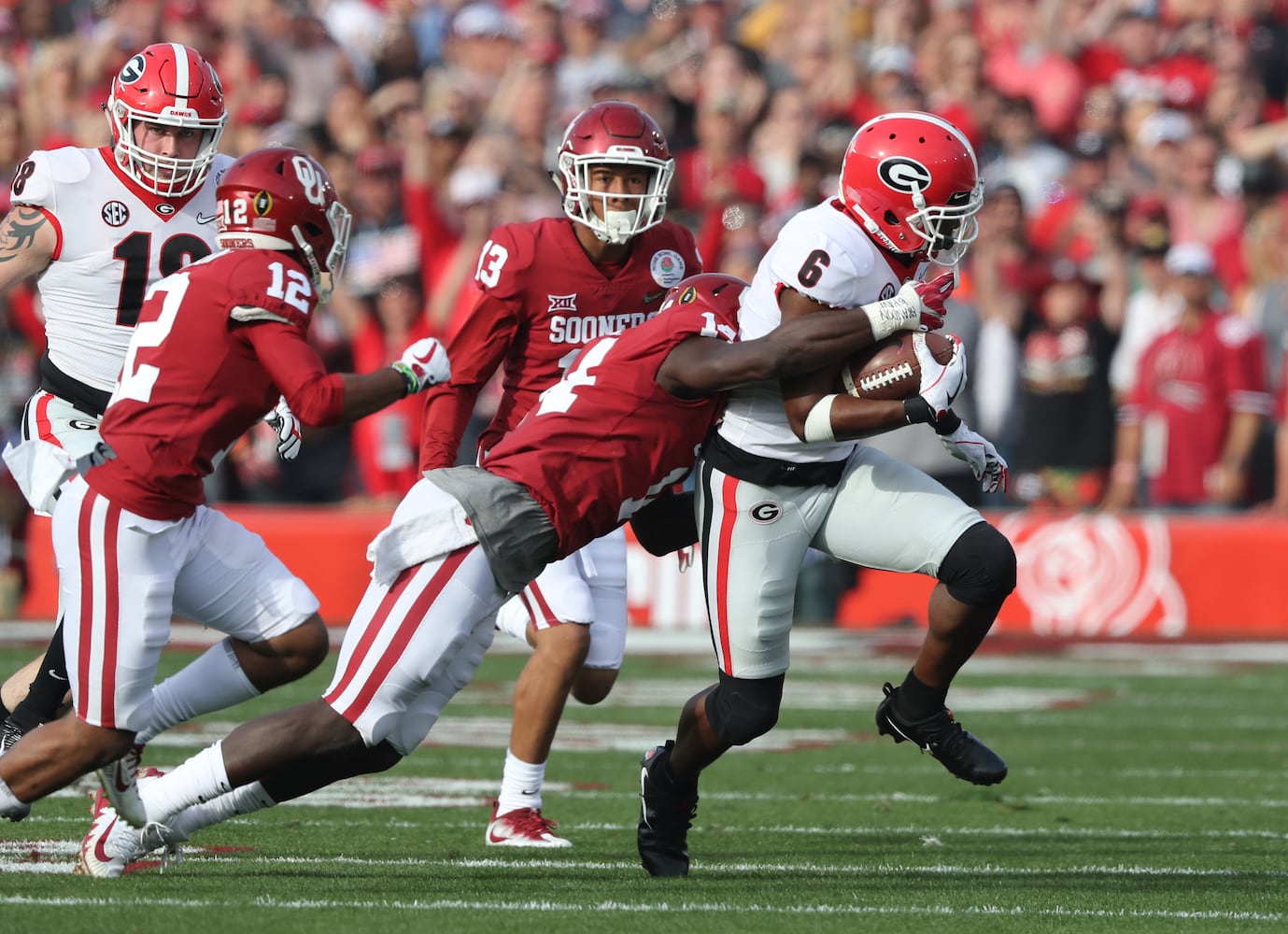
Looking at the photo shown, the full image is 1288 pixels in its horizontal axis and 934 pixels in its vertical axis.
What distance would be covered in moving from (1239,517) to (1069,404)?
117 cm

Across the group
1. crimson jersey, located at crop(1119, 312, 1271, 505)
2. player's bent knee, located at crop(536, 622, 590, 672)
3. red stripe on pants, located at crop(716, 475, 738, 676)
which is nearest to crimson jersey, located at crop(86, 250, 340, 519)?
red stripe on pants, located at crop(716, 475, 738, 676)

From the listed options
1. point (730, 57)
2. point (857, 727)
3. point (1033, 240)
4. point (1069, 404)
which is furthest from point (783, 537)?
point (730, 57)

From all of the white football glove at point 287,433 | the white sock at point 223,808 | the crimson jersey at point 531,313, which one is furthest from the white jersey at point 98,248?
the white sock at point 223,808

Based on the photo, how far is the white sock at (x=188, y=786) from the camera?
475 centimetres

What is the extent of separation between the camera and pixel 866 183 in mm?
5234

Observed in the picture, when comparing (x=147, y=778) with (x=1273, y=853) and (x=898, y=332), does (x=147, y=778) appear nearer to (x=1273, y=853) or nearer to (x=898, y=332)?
(x=898, y=332)

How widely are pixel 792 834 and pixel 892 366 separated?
5.58ft

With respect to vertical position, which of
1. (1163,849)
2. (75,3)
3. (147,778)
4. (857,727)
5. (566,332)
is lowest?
(857,727)

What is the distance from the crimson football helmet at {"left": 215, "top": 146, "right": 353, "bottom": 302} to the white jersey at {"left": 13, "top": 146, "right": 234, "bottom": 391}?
1056mm

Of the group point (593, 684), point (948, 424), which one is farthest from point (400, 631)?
point (593, 684)

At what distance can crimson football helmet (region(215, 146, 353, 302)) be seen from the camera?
492 centimetres

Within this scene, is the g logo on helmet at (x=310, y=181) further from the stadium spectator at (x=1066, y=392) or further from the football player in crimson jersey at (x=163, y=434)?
the stadium spectator at (x=1066, y=392)

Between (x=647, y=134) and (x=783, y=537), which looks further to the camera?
(x=647, y=134)

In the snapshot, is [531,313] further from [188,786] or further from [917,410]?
[188,786]
